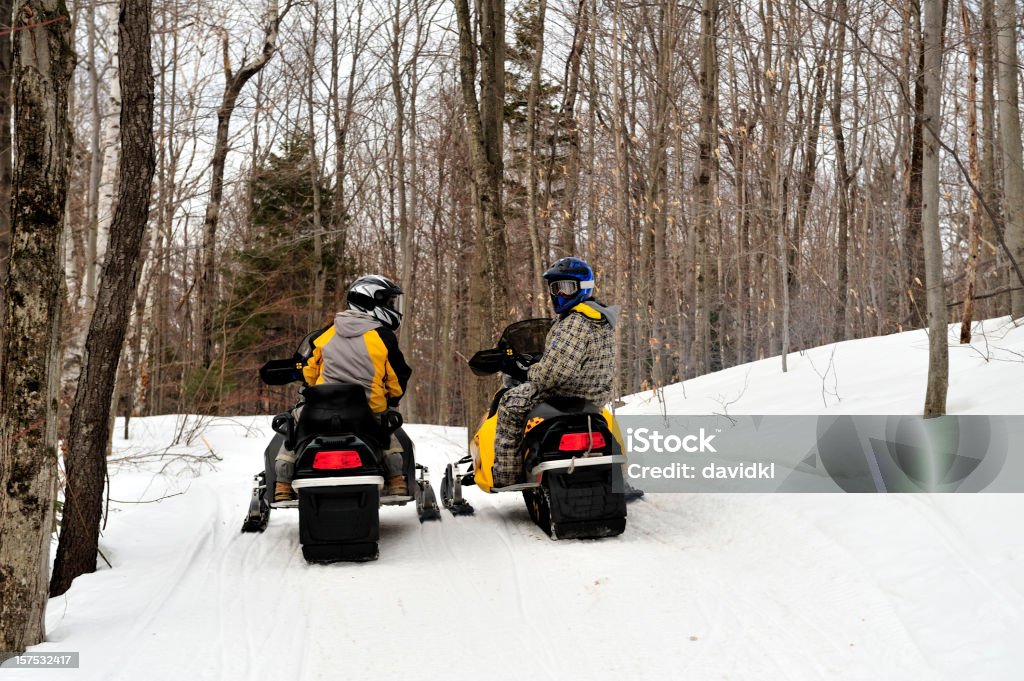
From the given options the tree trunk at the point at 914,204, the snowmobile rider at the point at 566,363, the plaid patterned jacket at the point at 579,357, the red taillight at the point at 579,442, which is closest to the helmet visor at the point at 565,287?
the snowmobile rider at the point at 566,363

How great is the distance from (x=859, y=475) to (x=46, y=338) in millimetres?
5616

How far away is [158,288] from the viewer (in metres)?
21.1

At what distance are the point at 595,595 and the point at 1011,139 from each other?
28.6 feet

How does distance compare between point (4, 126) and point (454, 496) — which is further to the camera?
point (454, 496)

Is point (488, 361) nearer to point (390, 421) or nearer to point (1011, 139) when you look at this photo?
point (390, 421)

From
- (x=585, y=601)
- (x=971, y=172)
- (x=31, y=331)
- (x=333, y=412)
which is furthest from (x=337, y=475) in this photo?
(x=971, y=172)

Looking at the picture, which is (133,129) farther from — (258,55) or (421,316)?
(421,316)

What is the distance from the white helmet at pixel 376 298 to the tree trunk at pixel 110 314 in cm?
165

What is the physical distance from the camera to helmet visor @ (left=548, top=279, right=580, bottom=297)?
646 centimetres

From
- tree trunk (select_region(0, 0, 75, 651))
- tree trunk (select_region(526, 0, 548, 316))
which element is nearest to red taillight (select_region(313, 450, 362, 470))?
tree trunk (select_region(0, 0, 75, 651))

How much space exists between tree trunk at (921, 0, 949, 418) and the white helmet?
4.29m

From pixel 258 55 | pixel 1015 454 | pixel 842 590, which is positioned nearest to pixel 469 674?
pixel 842 590

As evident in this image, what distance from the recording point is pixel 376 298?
6.46 meters

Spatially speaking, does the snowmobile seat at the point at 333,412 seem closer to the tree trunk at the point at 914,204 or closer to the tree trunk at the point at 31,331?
the tree trunk at the point at 31,331
